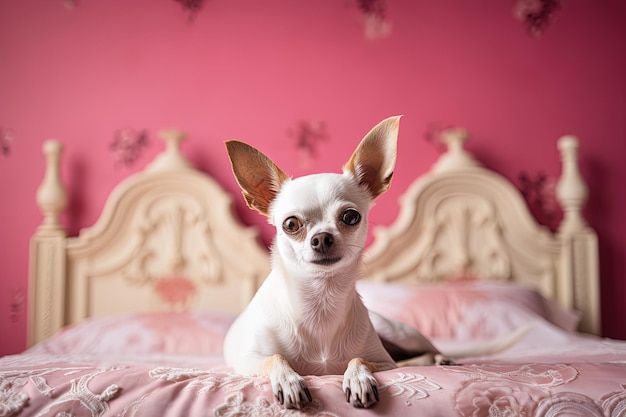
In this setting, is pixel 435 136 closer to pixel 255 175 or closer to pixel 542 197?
pixel 542 197

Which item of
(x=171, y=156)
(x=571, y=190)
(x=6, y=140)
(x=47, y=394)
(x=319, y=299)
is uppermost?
(x=6, y=140)

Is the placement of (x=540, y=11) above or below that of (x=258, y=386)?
above

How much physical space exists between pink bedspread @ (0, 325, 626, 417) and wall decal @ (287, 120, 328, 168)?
197 cm

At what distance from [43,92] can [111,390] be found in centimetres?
255

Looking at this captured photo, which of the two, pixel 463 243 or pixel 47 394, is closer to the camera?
pixel 47 394

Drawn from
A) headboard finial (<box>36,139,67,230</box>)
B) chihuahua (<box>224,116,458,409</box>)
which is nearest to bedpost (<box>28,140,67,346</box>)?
headboard finial (<box>36,139,67,230</box>)

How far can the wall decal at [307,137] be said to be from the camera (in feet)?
9.78

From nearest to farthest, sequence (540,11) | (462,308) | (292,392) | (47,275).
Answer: (292,392) → (462,308) → (47,275) → (540,11)

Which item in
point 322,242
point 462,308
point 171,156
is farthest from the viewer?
point 171,156

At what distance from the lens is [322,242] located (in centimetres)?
108

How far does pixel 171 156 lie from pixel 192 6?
95 cm

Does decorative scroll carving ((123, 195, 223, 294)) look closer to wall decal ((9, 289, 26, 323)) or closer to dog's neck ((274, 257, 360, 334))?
wall decal ((9, 289, 26, 323))

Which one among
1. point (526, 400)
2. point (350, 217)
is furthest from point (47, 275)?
point (526, 400)

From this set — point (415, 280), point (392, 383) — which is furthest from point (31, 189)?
point (392, 383)
